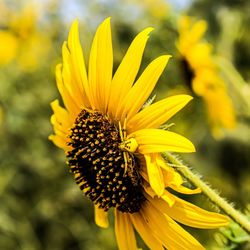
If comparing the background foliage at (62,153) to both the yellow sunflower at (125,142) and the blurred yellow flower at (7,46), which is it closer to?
the blurred yellow flower at (7,46)

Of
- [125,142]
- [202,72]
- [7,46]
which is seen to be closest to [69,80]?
[125,142]

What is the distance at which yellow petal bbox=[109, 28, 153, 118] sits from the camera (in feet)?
5.02

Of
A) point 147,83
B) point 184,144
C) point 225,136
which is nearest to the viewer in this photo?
point 184,144

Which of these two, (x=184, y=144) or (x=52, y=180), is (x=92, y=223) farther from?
(x=184, y=144)

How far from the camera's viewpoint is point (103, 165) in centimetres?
172

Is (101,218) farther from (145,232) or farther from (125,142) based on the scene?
(125,142)

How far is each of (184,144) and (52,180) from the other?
3.19 m

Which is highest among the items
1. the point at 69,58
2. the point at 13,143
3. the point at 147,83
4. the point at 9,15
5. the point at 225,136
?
the point at 9,15

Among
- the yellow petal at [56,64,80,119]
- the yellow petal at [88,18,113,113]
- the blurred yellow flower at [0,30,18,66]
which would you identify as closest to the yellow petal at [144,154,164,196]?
the yellow petal at [88,18,113,113]

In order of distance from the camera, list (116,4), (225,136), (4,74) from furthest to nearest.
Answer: (116,4)
(4,74)
(225,136)

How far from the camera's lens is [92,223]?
458cm

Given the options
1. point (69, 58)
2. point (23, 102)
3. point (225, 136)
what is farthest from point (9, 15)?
point (69, 58)

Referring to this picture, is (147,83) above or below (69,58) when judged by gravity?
below

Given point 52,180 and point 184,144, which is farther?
point 52,180
